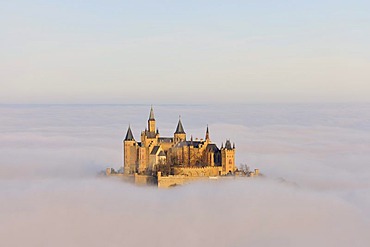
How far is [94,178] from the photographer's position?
244 ft

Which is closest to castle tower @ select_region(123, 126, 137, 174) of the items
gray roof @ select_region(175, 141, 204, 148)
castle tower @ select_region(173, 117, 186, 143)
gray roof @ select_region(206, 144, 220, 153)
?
castle tower @ select_region(173, 117, 186, 143)

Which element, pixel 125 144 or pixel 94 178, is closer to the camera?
pixel 125 144

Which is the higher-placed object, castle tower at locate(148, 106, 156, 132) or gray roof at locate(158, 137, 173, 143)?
castle tower at locate(148, 106, 156, 132)

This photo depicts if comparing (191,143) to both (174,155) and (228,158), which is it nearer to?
(174,155)

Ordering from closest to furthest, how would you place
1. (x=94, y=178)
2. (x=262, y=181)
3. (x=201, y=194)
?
1. (x=201, y=194)
2. (x=262, y=181)
3. (x=94, y=178)

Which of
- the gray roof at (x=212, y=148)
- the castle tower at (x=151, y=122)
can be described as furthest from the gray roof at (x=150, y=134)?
the gray roof at (x=212, y=148)

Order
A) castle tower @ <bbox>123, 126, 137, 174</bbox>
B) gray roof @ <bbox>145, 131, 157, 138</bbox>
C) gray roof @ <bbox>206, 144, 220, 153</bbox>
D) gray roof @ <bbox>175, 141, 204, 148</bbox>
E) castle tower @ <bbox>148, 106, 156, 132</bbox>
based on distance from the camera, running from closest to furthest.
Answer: gray roof @ <bbox>206, 144, 220, 153</bbox>, gray roof @ <bbox>175, 141, 204, 148</bbox>, gray roof @ <bbox>145, 131, 157, 138</bbox>, castle tower @ <bbox>123, 126, 137, 174</bbox>, castle tower @ <bbox>148, 106, 156, 132</bbox>

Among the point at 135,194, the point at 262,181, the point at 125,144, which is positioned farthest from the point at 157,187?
the point at 262,181

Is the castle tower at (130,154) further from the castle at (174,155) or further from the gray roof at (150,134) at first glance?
the gray roof at (150,134)

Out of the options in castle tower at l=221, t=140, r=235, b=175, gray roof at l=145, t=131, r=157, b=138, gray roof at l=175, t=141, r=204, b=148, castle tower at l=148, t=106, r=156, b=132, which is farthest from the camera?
castle tower at l=148, t=106, r=156, b=132

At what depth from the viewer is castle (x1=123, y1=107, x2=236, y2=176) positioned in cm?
6531

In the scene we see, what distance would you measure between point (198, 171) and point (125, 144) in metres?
8.35

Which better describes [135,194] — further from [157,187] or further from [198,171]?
[198,171]

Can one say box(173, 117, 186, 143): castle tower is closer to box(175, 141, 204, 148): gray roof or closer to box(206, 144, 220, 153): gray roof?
box(175, 141, 204, 148): gray roof
